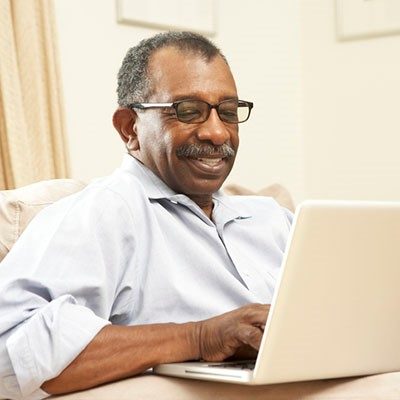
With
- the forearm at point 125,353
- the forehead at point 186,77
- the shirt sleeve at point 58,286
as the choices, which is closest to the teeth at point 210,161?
the forehead at point 186,77

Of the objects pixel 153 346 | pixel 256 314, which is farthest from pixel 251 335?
pixel 153 346

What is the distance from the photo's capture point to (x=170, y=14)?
3.18m

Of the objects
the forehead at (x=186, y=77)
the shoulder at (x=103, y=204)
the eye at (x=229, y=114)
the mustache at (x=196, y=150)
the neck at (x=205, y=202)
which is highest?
the forehead at (x=186, y=77)

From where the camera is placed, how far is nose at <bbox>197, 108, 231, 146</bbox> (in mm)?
1766

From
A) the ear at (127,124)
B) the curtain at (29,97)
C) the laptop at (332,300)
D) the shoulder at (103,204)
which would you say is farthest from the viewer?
the curtain at (29,97)

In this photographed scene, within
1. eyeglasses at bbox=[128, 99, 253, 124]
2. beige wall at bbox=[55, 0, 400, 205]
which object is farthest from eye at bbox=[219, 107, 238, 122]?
beige wall at bbox=[55, 0, 400, 205]

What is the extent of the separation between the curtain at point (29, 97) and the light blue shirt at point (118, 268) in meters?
0.74

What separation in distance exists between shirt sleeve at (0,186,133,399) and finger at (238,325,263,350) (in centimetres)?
21

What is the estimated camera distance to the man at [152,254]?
134cm

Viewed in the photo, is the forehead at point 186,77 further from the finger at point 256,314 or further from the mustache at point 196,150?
the finger at point 256,314

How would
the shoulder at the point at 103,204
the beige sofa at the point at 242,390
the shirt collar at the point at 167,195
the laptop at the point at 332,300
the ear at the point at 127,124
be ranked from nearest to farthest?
the laptop at the point at 332,300
the beige sofa at the point at 242,390
the shoulder at the point at 103,204
the shirt collar at the point at 167,195
the ear at the point at 127,124

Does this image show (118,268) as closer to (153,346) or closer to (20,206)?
(153,346)

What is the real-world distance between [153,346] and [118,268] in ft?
0.63

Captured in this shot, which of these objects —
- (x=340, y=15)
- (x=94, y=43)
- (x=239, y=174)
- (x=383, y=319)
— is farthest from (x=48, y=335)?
(x=340, y=15)
